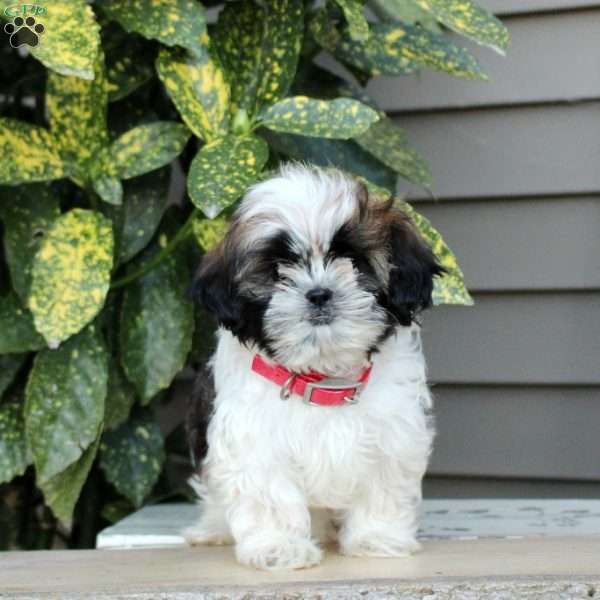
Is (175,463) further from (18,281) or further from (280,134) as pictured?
(280,134)

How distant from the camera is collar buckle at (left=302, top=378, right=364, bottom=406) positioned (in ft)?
7.27

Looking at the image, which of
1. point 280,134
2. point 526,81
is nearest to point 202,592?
point 280,134

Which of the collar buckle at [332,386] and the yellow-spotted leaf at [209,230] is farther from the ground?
the yellow-spotted leaf at [209,230]

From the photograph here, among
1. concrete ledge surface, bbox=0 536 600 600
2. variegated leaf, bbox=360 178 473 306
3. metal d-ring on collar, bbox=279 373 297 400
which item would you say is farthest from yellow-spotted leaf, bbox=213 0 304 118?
concrete ledge surface, bbox=0 536 600 600

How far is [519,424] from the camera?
3.59 meters

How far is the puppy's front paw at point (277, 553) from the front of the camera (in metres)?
2.20

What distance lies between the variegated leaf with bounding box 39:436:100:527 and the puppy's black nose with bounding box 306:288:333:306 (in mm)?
1119

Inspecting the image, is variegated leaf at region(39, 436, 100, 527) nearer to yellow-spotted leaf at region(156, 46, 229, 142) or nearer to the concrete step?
the concrete step

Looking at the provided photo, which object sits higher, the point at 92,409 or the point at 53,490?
the point at 92,409

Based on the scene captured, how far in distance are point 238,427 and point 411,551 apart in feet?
1.67

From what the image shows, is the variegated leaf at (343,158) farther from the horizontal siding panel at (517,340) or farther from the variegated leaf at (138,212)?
the horizontal siding panel at (517,340)

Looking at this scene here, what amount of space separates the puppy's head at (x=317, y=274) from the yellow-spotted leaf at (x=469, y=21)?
736 millimetres

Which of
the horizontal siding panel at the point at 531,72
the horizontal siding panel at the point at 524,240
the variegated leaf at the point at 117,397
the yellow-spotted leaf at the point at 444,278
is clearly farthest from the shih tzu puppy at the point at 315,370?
the horizontal siding panel at the point at 531,72

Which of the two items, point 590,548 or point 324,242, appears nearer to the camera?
point 324,242
